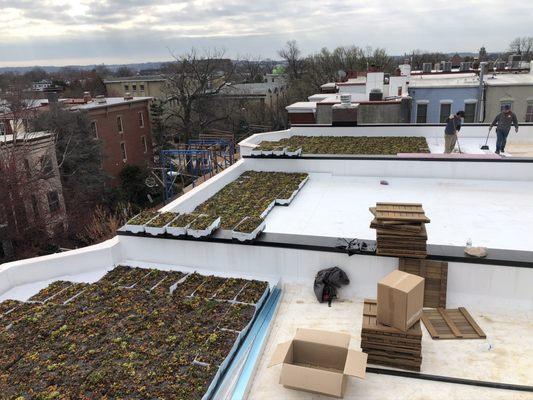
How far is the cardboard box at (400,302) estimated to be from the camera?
17.4 feet

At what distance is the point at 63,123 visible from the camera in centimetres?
2752

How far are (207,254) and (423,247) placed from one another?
4212mm

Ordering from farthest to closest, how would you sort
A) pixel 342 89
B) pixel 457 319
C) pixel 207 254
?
pixel 342 89
pixel 207 254
pixel 457 319

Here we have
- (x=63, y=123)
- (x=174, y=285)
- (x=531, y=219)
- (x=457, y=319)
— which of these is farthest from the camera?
(x=63, y=123)

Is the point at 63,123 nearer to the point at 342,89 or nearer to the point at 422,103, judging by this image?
the point at 342,89

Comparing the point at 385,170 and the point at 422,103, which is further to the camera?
the point at 422,103

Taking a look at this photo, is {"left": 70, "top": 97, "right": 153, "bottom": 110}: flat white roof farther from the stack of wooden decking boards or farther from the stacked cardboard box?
the stacked cardboard box

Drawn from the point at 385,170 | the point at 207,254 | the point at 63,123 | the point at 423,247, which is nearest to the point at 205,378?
the point at 207,254

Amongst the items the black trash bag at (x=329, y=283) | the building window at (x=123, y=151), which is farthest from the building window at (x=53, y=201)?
the black trash bag at (x=329, y=283)

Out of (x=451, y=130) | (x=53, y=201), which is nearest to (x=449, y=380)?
(x=451, y=130)

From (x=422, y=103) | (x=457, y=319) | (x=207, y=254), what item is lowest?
(x=457, y=319)

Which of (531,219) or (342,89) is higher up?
(342,89)

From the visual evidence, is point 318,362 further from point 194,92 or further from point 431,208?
point 194,92

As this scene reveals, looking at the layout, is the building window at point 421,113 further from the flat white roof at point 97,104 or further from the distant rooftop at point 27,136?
the flat white roof at point 97,104
